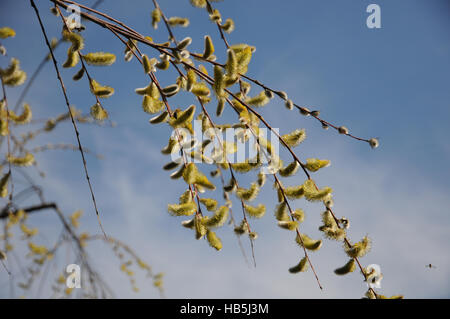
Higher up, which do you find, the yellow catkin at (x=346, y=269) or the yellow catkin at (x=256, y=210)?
the yellow catkin at (x=256, y=210)

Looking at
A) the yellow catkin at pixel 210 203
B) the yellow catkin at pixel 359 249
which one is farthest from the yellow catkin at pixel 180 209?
the yellow catkin at pixel 359 249

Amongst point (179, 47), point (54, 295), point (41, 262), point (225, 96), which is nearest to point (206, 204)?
point (225, 96)

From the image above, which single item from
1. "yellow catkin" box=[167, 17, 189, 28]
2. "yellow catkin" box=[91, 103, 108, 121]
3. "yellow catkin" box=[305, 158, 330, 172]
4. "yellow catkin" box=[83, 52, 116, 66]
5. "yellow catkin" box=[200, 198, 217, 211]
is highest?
"yellow catkin" box=[167, 17, 189, 28]

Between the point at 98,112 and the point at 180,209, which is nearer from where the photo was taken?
the point at 180,209

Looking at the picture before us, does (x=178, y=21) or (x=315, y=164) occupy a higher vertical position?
(x=178, y=21)

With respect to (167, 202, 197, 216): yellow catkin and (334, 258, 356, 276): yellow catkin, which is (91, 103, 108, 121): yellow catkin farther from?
(334, 258, 356, 276): yellow catkin

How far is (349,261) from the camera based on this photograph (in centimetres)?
89

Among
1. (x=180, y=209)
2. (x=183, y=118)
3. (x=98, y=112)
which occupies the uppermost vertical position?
(x=98, y=112)

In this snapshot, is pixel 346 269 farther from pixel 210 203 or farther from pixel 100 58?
pixel 100 58

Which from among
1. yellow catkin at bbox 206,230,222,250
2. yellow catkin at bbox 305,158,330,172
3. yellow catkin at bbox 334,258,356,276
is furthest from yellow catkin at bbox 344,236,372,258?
yellow catkin at bbox 206,230,222,250

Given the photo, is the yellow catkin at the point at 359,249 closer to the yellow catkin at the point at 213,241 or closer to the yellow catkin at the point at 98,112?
the yellow catkin at the point at 213,241

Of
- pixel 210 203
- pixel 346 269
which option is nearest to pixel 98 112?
pixel 210 203

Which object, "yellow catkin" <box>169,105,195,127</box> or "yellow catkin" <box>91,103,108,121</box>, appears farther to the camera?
"yellow catkin" <box>91,103,108,121</box>
